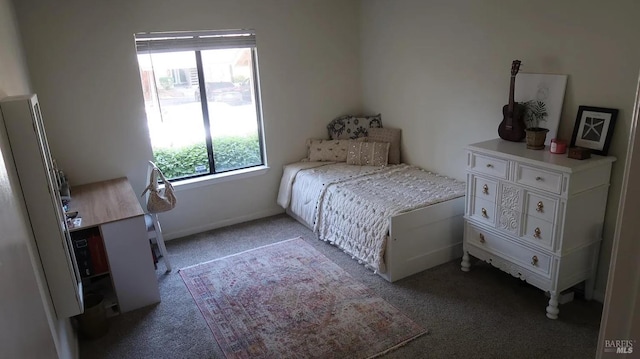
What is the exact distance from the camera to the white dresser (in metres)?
2.55

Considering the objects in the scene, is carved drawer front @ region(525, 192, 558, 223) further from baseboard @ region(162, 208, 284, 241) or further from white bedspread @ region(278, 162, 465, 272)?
baseboard @ region(162, 208, 284, 241)

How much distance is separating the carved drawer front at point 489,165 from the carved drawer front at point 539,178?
0.34 ft

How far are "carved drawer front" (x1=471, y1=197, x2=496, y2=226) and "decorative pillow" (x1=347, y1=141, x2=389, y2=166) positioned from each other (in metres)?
1.32

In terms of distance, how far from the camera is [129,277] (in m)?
2.97

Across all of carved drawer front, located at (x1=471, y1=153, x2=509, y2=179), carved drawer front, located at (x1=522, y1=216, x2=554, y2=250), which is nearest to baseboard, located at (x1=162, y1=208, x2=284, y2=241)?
carved drawer front, located at (x1=471, y1=153, x2=509, y2=179)

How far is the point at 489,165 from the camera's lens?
2.91 meters

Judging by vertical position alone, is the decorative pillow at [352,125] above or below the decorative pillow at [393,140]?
above

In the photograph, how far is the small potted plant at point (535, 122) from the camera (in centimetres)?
286

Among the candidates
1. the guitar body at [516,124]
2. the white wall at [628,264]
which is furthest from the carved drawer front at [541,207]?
the white wall at [628,264]

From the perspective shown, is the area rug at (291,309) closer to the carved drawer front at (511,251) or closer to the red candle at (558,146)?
the carved drawer front at (511,251)

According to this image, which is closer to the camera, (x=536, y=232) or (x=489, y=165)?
(x=536, y=232)

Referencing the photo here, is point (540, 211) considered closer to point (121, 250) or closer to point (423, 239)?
point (423, 239)

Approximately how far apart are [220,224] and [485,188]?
257 centimetres

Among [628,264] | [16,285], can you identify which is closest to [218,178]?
[16,285]
